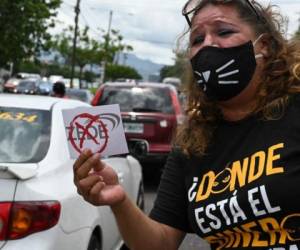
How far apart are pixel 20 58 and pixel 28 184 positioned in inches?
483

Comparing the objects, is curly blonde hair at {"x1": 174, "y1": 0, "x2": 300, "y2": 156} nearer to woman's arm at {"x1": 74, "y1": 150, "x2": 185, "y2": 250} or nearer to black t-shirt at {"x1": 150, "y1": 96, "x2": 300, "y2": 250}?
black t-shirt at {"x1": 150, "y1": 96, "x2": 300, "y2": 250}

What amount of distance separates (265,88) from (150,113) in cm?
795

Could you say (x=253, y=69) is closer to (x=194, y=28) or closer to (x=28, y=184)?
(x=194, y=28)

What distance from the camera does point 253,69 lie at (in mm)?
2119

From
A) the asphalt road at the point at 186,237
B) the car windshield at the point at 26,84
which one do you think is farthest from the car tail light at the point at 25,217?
the car windshield at the point at 26,84

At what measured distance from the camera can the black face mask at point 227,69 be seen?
2.09 m

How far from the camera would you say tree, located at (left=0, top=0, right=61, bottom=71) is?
44.5 feet

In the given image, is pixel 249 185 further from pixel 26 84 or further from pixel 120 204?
Answer: pixel 26 84

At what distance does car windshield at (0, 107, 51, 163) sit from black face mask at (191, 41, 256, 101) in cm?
188

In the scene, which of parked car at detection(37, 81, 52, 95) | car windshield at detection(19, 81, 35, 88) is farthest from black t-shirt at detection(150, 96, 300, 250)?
car windshield at detection(19, 81, 35, 88)

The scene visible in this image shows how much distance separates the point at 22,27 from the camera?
14133 millimetres

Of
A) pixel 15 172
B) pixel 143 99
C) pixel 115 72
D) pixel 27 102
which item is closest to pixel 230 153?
pixel 15 172

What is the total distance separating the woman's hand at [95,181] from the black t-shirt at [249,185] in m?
0.28

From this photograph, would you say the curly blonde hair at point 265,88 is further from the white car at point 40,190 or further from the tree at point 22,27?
the tree at point 22,27
